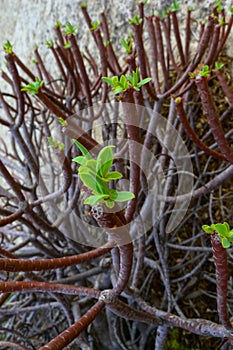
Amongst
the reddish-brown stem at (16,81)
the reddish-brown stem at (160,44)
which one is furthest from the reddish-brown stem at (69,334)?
the reddish-brown stem at (160,44)

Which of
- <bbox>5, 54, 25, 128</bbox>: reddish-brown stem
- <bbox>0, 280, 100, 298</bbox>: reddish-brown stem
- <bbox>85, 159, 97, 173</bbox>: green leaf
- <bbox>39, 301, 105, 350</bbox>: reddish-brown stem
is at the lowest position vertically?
<bbox>39, 301, 105, 350</bbox>: reddish-brown stem

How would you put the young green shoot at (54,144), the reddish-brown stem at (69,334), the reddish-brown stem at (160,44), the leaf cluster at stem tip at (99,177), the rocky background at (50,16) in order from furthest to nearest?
the rocky background at (50,16), the reddish-brown stem at (160,44), the young green shoot at (54,144), the reddish-brown stem at (69,334), the leaf cluster at stem tip at (99,177)

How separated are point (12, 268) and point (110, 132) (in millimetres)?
519

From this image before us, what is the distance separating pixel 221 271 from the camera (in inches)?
12.7

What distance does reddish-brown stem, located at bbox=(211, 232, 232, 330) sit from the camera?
0.97 feet

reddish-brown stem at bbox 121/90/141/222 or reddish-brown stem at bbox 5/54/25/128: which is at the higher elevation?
reddish-brown stem at bbox 5/54/25/128

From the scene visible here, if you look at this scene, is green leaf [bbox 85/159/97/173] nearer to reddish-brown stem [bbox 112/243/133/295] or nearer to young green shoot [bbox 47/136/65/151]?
reddish-brown stem [bbox 112/243/133/295]

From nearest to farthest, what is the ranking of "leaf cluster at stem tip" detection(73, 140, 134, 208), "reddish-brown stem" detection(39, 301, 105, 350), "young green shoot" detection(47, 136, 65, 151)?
"leaf cluster at stem tip" detection(73, 140, 134, 208)
"reddish-brown stem" detection(39, 301, 105, 350)
"young green shoot" detection(47, 136, 65, 151)

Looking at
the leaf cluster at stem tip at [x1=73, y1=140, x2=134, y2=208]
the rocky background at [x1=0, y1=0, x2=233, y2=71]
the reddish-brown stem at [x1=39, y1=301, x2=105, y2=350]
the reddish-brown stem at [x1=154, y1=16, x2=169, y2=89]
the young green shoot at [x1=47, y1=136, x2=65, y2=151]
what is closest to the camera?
the leaf cluster at stem tip at [x1=73, y1=140, x2=134, y2=208]

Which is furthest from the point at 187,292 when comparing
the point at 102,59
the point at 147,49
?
the point at 147,49

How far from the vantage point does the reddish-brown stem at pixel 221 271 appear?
296 mm

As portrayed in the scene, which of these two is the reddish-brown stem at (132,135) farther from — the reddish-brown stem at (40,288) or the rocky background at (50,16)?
the rocky background at (50,16)

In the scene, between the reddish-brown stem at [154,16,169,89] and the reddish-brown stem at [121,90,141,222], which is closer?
the reddish-brown stem at [121,90,141,222]

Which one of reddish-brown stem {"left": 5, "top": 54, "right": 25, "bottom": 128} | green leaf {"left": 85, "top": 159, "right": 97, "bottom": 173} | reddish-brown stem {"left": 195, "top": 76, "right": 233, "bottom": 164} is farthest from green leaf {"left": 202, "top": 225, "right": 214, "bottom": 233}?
reddish-brown stem {"left": 5, "top": 54, "right": 25, "bottom": 128}
